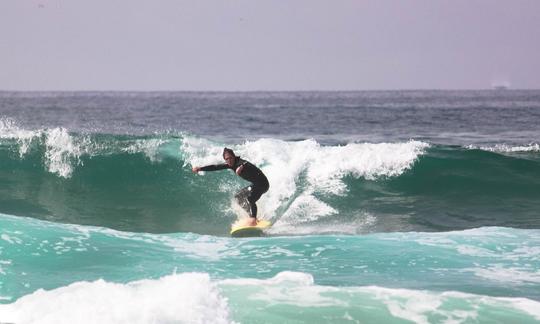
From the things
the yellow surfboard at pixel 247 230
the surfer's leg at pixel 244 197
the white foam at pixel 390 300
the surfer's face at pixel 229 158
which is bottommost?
the yellow surfboard at pixel 247 230

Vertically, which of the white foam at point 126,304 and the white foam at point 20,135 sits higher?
the white foam at point 20,135

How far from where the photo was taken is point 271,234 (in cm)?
1331

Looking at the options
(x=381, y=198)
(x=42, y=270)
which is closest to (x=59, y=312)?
(x=42, y=270)

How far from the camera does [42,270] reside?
394 inches

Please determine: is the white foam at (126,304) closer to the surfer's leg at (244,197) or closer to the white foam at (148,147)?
the surfer's leg at (244,197)

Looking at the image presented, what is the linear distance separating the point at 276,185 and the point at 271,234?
406cm

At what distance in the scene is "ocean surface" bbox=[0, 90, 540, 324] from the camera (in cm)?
786

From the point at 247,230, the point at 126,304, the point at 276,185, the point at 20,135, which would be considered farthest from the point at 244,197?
the point at 20,135

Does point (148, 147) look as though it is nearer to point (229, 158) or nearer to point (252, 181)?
point (252, 181)

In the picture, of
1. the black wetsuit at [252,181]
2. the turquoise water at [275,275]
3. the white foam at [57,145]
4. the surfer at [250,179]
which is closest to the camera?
the turquoise water at [275,275]

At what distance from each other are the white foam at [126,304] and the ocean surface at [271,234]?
0.02 m

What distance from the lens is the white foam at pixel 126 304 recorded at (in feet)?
24.1

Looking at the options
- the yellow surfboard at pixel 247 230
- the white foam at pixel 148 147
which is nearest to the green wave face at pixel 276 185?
the white foam at pixel 148 147

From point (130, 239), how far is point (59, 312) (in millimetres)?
4924
